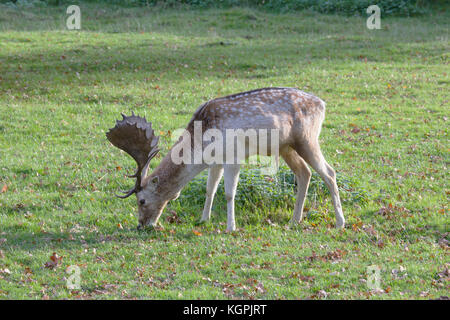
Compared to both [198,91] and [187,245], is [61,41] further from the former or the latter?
[187,245]

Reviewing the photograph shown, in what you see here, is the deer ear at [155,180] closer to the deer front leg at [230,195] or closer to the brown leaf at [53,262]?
the deer front leg at [230,195]

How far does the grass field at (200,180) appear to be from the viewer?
295 inches

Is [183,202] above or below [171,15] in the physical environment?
below

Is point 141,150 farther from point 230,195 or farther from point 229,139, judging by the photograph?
point 230,195

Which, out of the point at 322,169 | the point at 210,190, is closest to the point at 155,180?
the point at 210,190

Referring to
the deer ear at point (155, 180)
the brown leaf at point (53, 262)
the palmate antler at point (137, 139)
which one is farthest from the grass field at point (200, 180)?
the palmate antler at point (137, 139)

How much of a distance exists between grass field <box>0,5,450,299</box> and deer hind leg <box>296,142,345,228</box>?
230 mm

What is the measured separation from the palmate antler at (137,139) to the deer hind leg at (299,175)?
196 centimetres

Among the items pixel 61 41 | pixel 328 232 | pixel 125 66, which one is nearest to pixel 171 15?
pixel 61 41

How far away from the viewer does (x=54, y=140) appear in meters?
13.4

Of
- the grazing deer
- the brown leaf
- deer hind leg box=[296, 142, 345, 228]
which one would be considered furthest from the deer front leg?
the brown leaf

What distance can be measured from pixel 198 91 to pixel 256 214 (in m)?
8.32

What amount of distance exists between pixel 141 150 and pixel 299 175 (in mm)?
2379

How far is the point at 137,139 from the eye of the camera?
8.83 m
